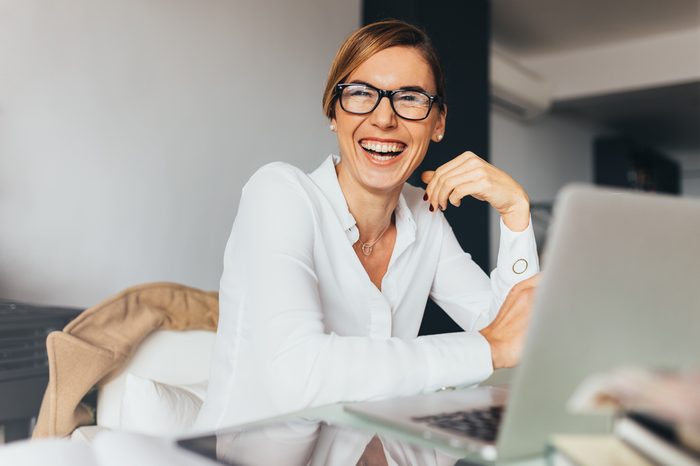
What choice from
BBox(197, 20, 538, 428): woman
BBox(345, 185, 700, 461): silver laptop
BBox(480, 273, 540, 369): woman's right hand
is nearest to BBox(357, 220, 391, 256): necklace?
BBox(197, 20, 538, 428): woman

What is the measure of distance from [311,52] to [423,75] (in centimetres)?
211

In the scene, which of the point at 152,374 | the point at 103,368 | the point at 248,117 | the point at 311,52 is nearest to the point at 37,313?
the point at 103,368

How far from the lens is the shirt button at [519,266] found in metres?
1.41

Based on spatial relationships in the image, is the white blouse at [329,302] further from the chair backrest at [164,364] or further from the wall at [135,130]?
the wall at [135,130]

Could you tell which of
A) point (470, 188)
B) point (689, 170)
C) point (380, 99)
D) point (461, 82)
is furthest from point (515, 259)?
point (689, 170)

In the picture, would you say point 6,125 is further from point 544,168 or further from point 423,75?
point 544,168

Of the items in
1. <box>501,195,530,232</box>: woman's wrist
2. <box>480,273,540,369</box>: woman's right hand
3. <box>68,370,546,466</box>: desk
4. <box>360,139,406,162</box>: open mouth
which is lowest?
<box>68,370,546,466</box>: desk

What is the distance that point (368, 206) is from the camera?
144 cm

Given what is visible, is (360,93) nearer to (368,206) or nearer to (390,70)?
(390,70)

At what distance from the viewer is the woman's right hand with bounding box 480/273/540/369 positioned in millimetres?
971

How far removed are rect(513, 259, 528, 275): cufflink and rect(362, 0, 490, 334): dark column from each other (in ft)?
6.72

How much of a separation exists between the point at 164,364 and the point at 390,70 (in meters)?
0.98

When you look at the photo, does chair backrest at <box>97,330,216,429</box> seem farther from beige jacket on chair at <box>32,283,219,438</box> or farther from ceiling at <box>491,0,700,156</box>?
ceiling at <box>491,0,700,156</box>

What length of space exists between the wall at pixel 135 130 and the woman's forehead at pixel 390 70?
1.33 metres
